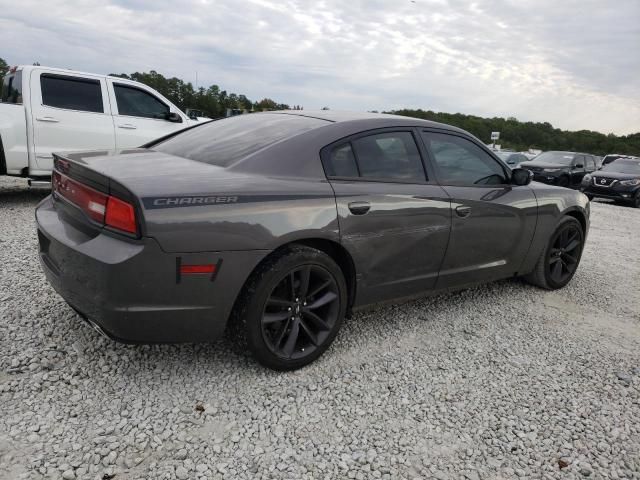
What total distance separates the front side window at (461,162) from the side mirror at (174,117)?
17.6ft

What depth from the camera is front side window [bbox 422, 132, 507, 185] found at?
3.52 m

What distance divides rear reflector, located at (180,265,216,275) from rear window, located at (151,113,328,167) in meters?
0.68

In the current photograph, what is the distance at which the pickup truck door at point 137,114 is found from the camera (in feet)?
24.0

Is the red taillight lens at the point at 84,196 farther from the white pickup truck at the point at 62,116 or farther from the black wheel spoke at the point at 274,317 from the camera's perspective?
the white pickup truck at the point at 62,116

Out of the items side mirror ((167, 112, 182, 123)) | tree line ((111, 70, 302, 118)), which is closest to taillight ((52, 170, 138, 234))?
side mirror ((167, 112, 182, 123))

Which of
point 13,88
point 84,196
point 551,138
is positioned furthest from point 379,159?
point 551,138

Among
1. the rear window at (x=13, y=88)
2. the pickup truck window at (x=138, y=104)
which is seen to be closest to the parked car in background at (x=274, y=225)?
the pickup truck window at (x=138, y=104)

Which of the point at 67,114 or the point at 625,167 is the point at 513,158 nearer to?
the point at 625,167

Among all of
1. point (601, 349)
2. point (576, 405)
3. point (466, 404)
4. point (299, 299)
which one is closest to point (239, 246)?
point (299, 299)

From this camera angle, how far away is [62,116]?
6879mm

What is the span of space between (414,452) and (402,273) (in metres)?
1.22

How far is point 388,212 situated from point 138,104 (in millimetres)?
5865

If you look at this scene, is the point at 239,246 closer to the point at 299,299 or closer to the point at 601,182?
the point at 299,299

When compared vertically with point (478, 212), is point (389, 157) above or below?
above
